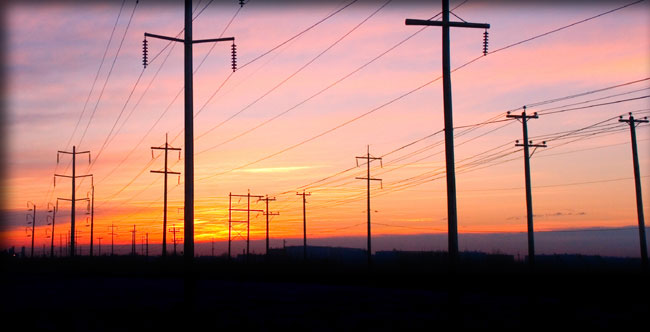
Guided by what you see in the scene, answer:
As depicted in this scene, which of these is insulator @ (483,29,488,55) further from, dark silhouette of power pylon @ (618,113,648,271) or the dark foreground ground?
dark silhouette of power pylon @ (618,113,648,271)

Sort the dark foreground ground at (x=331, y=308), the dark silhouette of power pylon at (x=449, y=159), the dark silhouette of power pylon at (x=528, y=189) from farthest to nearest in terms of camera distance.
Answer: the dark silhouette of power pylon at (x=528, y=189), the dark foreground ground at (x=331, y=308), the dark silhouette of power pylon at (x=449, y=159)

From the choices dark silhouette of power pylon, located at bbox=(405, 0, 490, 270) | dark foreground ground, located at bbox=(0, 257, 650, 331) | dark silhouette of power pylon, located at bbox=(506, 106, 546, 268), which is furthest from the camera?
dark silhouette of power pylon, located at bbox=(506, 106, 546, 268)

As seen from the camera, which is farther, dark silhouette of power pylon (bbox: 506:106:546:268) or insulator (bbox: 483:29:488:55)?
dark silhouette of power pylon (bbox: 506:106:546:268)

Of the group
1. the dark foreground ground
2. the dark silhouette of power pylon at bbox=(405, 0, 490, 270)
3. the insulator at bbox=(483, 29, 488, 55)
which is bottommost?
the dark foreground ground

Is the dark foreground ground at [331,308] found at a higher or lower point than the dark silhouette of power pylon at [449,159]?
lower

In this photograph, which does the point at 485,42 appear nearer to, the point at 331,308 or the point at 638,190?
the point at 331,308

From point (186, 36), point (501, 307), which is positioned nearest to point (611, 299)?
point (501, 307)

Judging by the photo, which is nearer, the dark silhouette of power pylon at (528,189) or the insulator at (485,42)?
the insulator at (485,42)

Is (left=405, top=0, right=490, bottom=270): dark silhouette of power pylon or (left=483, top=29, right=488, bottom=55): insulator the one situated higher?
(left=483, top=29, right=488, bottom=55): insulator

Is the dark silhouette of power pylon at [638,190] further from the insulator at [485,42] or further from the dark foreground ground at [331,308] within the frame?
the insulator at [485,42]

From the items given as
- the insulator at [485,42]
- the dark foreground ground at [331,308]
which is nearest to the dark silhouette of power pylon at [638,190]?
the dark foreground ground at [331,308]

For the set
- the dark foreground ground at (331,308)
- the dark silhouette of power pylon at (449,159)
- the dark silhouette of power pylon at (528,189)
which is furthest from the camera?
the dark silhouette of power pylon at (528,189)

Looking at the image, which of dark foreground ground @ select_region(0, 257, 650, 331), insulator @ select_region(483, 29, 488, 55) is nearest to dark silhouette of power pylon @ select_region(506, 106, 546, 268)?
dark foreground ground @ select_region(0, 257, 650, 331)

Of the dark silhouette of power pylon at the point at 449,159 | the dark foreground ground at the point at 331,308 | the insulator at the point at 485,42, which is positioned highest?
the insulator at the point at 485,42
